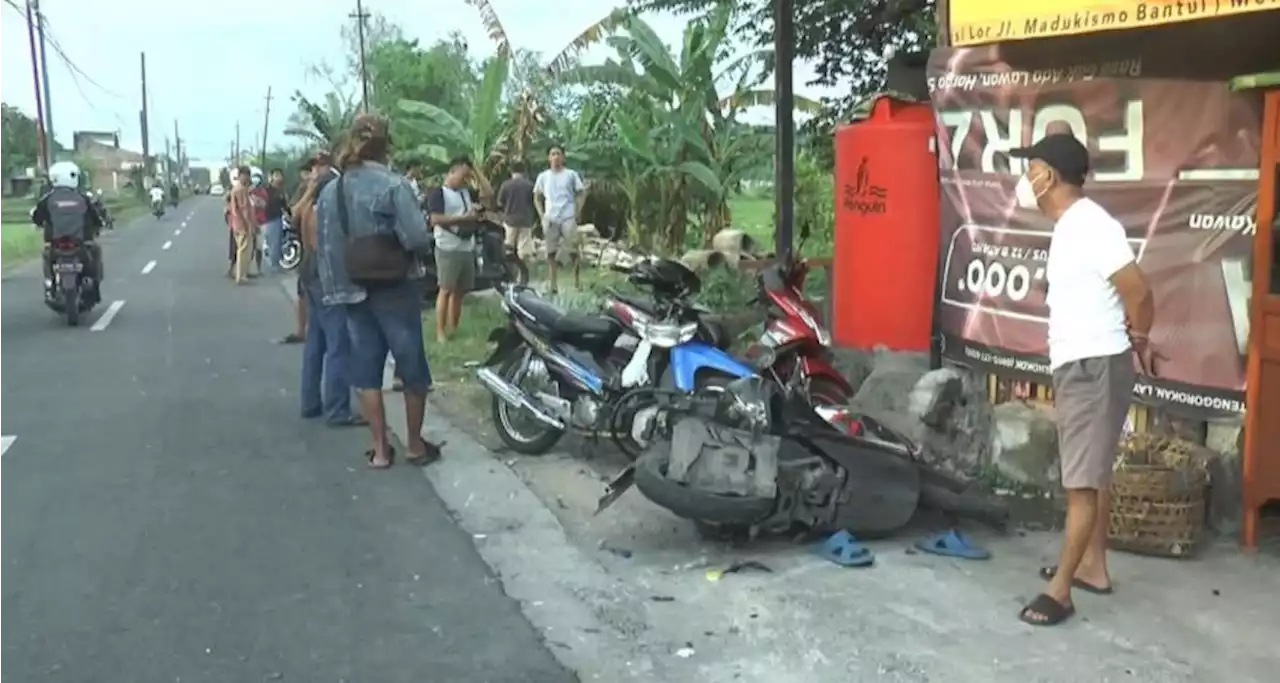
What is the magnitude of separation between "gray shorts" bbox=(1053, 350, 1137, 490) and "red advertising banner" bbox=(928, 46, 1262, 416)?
1.41m

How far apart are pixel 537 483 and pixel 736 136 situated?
1309cm

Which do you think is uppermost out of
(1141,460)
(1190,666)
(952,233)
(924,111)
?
(924,111)

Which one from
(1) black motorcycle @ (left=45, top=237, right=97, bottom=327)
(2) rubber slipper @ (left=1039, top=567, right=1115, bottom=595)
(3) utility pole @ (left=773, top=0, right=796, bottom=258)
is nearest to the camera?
(2) rubber slipper @ (left=1039, top=567, right=1115, bottom=595)

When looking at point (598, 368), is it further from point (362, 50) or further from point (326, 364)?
point (362, 50)

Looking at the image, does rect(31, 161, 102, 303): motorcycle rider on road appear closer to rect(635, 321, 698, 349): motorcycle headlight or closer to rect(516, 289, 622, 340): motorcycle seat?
rect(516, 289, 622, 340): motorcycle seat

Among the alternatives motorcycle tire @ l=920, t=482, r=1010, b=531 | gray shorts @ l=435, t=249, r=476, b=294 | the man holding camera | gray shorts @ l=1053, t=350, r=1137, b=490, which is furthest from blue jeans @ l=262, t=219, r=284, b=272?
gray shorts @ l=1053, t=350, r=1137, b=490

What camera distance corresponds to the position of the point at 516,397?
25.0 ft

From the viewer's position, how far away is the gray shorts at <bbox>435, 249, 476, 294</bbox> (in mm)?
11297

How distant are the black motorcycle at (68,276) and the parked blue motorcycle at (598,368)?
8.21 meters

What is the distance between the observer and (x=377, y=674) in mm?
4562

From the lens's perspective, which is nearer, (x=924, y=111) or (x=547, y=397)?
(x=547, y=397)

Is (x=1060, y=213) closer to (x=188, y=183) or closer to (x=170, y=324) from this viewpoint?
(x=170, y=324)

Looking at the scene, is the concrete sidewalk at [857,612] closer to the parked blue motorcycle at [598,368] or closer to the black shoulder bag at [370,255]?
the parked blue motorcycle at [598,368]

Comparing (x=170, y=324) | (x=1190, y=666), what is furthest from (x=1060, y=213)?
(x=170, y=324)
